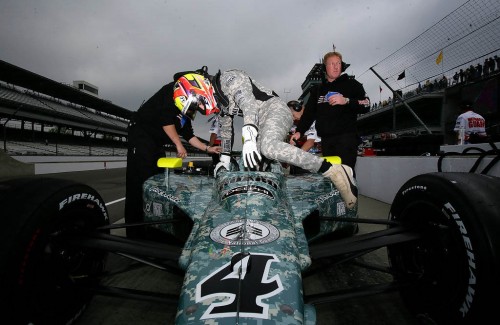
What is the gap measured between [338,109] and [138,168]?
2550mm

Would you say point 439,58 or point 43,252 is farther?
point 439,58

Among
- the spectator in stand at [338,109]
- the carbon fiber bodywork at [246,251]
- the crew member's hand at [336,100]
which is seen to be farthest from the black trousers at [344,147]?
the carbon fiber bodywork at [246,251]

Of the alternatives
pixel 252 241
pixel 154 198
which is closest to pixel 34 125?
pixel 154 198

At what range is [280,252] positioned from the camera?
4.30 ft

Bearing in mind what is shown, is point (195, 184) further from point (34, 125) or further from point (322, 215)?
point (34, 125)

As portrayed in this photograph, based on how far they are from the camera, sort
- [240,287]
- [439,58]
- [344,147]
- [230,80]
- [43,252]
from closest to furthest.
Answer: [240,287]
[43,252]
[230,80]
[344,147]
[439,58]

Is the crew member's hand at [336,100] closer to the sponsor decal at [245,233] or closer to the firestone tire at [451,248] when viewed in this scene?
the firestone tire at [451,248]

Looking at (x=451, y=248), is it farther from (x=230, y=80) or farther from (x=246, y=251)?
(x=230, y=80)

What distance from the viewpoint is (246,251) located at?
1.27m

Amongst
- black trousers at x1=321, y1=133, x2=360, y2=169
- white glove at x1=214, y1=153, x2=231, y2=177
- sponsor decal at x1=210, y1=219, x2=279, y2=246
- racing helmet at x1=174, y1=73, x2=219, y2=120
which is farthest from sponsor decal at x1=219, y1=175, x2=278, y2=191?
black trousers at x1=321, y1=133, x2=360, y2=169

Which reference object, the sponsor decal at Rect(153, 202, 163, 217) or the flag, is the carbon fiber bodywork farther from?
the flag

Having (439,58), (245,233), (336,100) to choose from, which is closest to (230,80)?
(336,100)

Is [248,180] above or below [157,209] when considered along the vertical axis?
above

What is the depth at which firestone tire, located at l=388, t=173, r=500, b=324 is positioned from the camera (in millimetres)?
→ 1303
